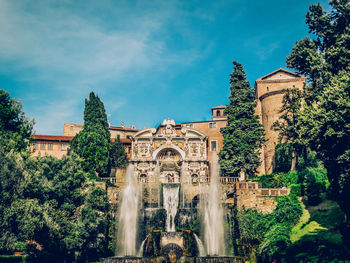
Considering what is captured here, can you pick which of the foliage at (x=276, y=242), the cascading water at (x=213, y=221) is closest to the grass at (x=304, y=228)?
the foliage at (x=276, y=242)

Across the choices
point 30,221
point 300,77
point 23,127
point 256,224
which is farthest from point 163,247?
point 300,77

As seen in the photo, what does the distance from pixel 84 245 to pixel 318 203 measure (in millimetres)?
16982

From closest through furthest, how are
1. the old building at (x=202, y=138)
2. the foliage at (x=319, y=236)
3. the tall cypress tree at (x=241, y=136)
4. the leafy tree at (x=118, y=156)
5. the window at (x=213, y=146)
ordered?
1. the foliage at (x=319, y=236)
2. the tall cypress tree at (x=241, y=136)
3. the old building at (x=202, y=138)
4. the leafy tree at (x=118, y=156)
5. the window at (x=213, y=146)

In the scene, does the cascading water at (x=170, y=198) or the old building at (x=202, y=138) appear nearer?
the cascading water at (x=170, y=198)

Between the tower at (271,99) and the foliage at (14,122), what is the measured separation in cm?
2585

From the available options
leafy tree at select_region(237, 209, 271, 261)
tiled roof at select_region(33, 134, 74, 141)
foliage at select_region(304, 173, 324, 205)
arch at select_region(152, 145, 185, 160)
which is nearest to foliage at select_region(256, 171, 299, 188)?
foliage at select_region(304, 173, 324, 205)

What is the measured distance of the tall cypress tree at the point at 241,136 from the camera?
37.6m

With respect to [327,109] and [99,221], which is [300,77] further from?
[99,221]

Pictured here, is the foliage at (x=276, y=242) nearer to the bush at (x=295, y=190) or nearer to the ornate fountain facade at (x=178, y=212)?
the ornate fountain facade at (x=178, y=212)

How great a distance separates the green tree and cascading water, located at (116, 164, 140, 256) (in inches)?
364

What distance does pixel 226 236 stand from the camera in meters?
28.0

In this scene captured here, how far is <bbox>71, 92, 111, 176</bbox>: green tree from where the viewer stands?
4222cm

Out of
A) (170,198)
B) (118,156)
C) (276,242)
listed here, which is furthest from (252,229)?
(118,156)

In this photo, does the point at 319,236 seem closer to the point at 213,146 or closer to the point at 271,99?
the point at 271,99
